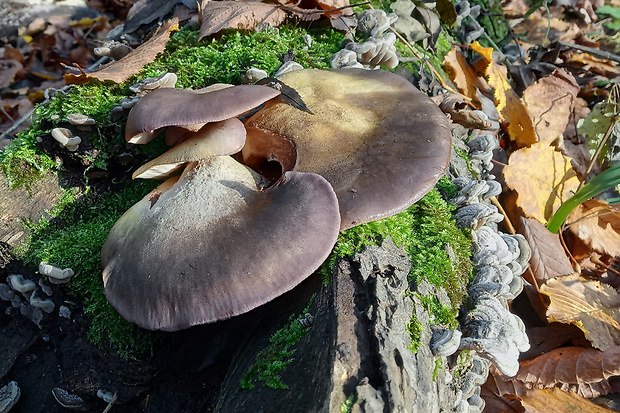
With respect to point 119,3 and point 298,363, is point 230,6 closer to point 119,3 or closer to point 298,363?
point 298,363

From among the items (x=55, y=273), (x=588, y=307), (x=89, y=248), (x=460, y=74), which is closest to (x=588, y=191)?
(x=588, y=307)

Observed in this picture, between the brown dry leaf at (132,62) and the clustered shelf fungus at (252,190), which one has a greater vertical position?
the brown dry leaf at (132,62)

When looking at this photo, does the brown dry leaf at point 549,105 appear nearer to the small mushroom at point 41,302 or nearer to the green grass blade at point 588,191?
the green grass blade at point 588,191

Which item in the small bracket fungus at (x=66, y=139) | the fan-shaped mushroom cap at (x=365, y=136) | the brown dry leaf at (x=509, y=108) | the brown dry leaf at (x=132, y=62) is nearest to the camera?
the fan-shaped mushroom cap at (x=365, y=136)

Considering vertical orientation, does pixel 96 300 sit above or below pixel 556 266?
above

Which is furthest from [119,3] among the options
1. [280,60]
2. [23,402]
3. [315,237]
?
[315,237]

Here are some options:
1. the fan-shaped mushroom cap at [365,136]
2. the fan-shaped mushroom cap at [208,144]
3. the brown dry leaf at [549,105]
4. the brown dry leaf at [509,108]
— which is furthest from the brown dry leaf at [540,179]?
the fan-shaped mushroom cap at [208,144]

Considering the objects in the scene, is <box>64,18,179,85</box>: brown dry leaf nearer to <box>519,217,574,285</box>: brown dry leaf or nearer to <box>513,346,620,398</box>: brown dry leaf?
<box>519,217,574,285</box>: brown dry leaf
